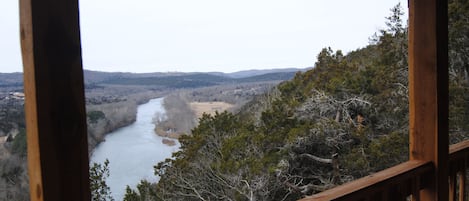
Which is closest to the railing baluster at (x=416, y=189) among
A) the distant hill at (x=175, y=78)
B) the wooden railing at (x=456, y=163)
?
the wooden railing at (x=456, y=163)

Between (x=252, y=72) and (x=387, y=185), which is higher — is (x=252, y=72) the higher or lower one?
the higher one

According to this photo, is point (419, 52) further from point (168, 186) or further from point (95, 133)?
point (168, 186)

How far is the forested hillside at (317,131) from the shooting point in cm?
420

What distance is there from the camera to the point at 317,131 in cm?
484

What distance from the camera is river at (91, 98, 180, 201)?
1934 mm

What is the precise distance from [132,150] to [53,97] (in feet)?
4.61

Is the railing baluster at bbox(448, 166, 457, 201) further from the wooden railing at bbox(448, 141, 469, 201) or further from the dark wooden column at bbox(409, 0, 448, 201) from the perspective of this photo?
the dark wooden column at bbox(409, 0, 448, 201)

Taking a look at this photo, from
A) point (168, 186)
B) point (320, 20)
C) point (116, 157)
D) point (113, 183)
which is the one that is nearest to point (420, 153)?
point (116, 157)

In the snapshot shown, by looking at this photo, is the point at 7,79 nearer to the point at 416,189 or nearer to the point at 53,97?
the point at 53,97

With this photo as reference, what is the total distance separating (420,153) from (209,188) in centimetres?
266

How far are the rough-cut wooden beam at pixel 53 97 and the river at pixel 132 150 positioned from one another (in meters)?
1.04

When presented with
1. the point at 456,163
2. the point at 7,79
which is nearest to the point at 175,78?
the point at 7,79

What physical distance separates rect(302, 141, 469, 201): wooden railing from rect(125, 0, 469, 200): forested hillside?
2.01m

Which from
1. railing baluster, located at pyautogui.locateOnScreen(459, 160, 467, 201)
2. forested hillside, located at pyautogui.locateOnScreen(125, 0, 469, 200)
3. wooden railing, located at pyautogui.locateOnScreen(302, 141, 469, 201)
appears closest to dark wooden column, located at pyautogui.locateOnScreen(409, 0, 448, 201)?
wooden railing, located at pyautogui.locateOnScreen(302, 141, 469, 201)
